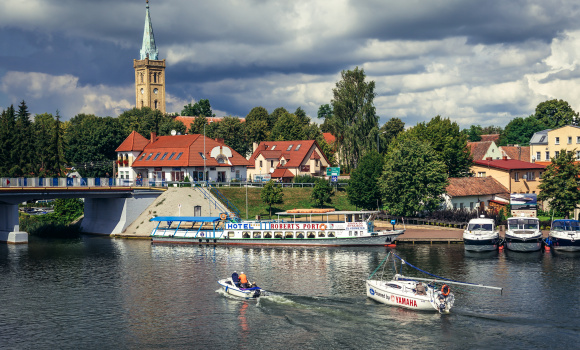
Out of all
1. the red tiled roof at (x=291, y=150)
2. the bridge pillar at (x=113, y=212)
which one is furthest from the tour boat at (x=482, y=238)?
the red tiled roof at (x=291, y=150)

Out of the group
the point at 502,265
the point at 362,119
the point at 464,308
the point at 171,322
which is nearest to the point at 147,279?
the point at 171,322

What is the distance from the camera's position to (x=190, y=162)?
111m

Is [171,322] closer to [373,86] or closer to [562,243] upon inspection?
[562,243]

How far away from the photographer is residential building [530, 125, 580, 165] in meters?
119

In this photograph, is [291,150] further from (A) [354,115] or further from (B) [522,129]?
(B) [522,129]

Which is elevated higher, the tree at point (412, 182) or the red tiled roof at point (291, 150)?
the red tiled roof at point (291, 150)

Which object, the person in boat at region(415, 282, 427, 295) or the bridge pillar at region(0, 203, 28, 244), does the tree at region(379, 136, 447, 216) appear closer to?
the person in boat at region(415, 282, 427, 295)

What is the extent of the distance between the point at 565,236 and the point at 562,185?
19.0 meters

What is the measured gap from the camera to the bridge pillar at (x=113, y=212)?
9256cm

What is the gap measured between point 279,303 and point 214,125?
11007cm

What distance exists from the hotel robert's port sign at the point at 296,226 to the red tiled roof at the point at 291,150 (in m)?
43.1

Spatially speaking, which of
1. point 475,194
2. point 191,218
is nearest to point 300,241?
point 191,218

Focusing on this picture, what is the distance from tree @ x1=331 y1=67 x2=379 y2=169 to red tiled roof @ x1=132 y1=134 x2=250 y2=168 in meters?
19.6

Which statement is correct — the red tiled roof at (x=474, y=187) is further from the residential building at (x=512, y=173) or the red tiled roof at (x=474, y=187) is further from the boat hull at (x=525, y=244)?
the boat hull at (x=525, y=244)
